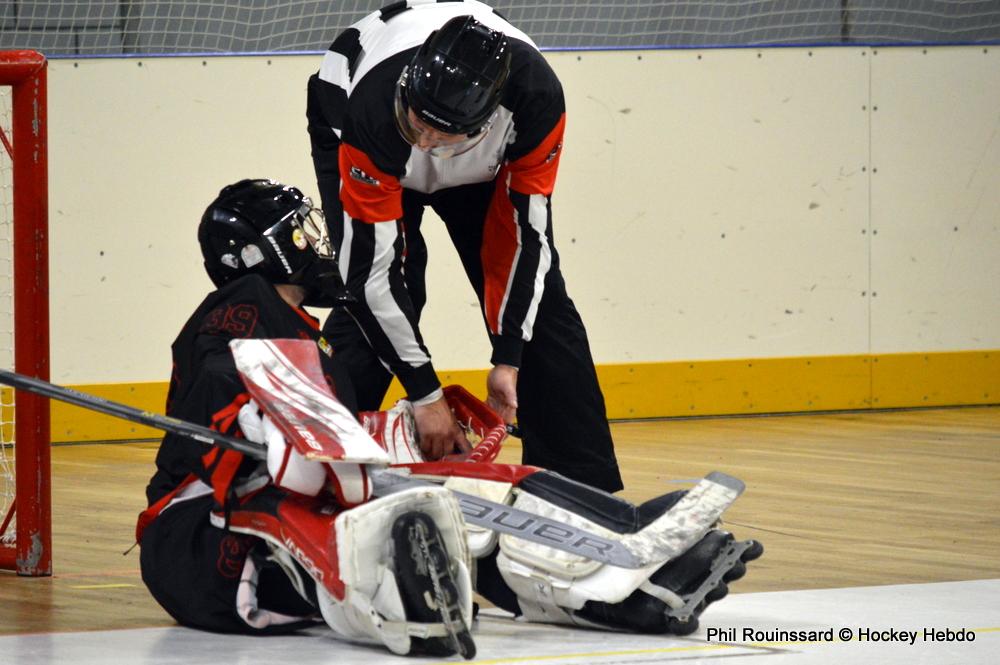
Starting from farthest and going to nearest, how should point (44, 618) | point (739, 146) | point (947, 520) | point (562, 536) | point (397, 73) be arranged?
point (739, 146), point (947, 520), point (397, 73), point (44, 618), point (562, 536)

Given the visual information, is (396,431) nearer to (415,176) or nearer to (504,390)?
(504,390)

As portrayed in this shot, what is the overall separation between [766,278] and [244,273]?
411 centimetres

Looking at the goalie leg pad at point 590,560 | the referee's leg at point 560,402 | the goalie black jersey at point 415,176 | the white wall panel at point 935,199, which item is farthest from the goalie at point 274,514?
the white wall panel at point 935,199

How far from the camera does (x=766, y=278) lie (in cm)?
673

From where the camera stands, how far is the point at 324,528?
241 cm

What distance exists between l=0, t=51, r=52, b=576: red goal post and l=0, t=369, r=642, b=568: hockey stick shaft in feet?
2.56

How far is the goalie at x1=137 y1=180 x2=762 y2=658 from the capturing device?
2367 mm

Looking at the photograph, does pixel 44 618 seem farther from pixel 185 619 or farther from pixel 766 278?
pixel 766 278

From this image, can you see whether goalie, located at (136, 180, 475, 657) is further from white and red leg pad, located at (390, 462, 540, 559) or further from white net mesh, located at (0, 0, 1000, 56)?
white net mesh, located at (0, 0, 1000, 56)

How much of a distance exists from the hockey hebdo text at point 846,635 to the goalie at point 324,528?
0.08 metres

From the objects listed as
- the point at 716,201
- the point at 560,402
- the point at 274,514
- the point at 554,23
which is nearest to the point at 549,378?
the point at 560,402

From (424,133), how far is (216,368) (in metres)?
0.58

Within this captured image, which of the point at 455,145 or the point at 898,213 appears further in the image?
the point at 898,213

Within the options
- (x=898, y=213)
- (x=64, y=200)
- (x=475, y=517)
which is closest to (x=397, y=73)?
(x=475, y=517)
